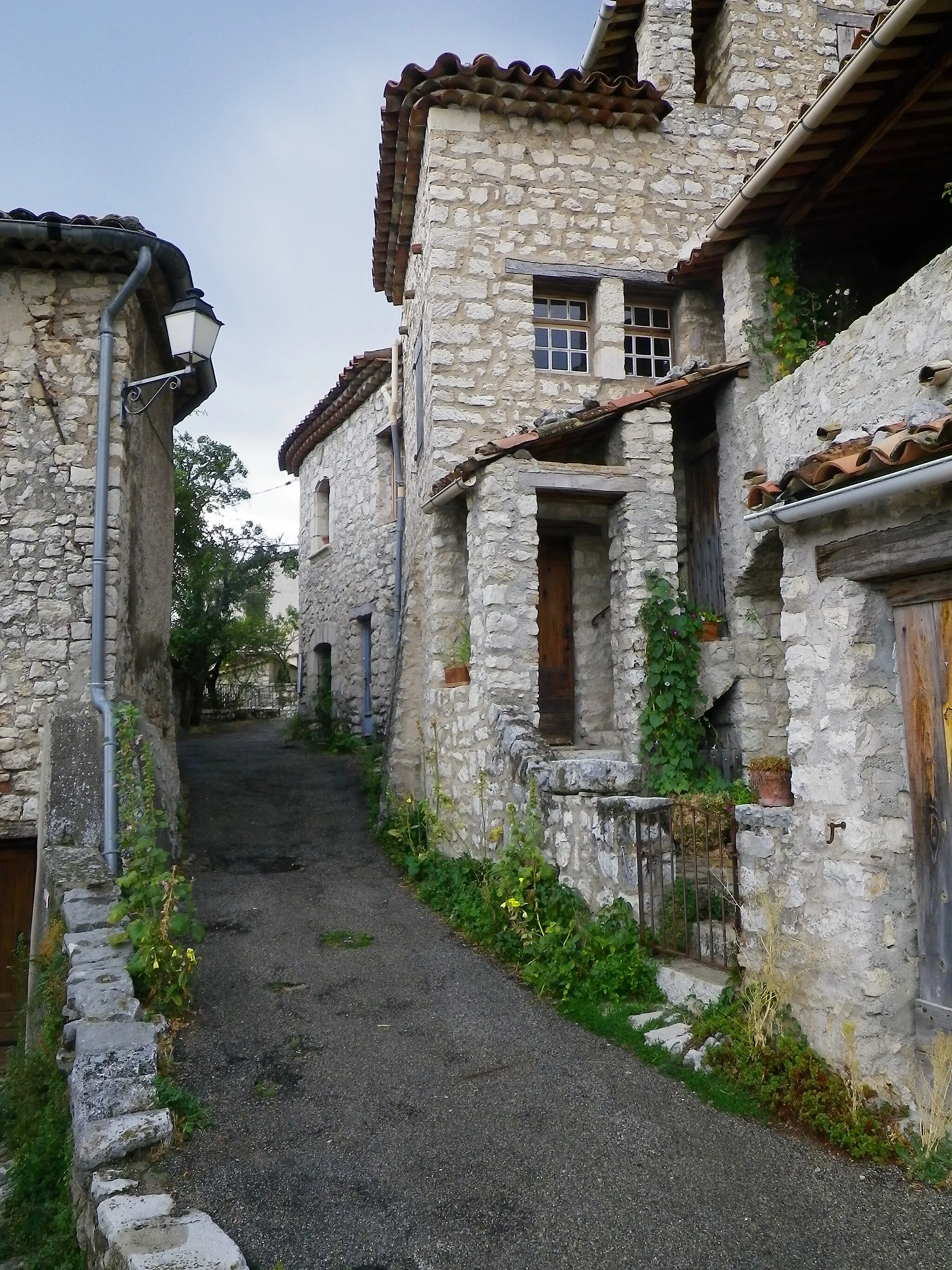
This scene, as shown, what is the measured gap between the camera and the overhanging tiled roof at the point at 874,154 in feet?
18.3

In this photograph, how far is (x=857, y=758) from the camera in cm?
391

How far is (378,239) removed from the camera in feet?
35.0

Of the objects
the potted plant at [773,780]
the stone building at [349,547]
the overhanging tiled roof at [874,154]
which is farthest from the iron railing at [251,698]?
the potted plant at [773,780]

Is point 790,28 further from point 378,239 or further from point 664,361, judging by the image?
point 378,239

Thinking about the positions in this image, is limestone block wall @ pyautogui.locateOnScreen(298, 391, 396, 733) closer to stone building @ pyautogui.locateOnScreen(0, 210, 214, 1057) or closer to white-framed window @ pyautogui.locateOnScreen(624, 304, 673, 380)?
white-framed window @ pyautogui.locateOnScreen(624, 304, 673, 380)

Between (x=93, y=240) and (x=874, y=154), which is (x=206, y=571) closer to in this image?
(x=93, y=240)

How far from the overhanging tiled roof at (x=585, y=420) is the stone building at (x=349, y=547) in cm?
443

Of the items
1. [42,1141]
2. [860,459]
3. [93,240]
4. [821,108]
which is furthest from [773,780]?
[93,240]

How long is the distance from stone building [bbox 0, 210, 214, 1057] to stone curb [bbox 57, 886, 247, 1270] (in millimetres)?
1933

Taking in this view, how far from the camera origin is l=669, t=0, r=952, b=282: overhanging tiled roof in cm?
558

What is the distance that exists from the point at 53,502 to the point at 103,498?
0.46 metres

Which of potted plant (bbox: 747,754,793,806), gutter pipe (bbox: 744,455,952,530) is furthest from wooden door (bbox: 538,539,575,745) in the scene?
gutter pipe (bbox: 744,455,952,530)

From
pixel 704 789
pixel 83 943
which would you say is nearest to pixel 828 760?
pixel 704 789

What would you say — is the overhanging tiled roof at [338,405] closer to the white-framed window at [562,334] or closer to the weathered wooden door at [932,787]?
the white-framed window at [562,334]
